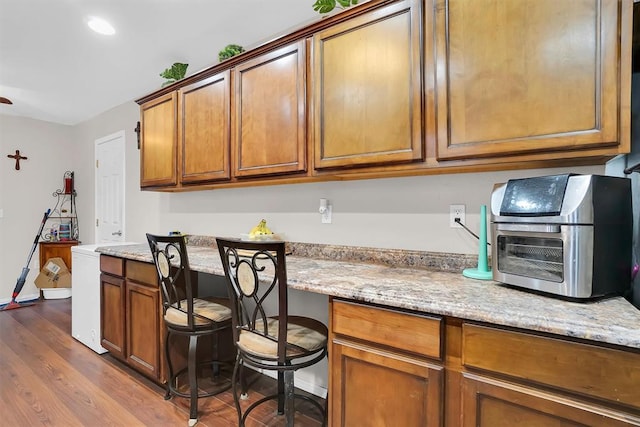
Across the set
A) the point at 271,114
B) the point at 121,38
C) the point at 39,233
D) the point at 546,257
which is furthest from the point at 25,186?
the point at 546,257

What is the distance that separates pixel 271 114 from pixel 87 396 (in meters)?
2.18

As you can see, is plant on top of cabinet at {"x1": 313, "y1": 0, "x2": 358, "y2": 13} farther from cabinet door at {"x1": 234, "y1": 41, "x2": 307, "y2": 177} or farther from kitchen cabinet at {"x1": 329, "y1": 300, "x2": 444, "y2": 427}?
kitchen cabinet at {"x1": 329, "y1": 300, "x2": 444, "y2": 427}

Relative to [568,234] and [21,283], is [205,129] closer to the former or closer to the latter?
[568,234]

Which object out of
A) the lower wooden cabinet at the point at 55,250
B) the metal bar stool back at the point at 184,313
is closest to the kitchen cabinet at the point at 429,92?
the metal bar stool back at the point at 184,313

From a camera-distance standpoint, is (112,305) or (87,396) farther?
(112,305)

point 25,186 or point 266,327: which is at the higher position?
point 25,186

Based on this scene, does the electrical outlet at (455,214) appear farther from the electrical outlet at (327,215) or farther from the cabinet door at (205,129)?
the cabinet door at (205,129)

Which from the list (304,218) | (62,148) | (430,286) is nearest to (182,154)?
(304,218)

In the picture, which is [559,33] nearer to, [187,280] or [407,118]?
[407,118]

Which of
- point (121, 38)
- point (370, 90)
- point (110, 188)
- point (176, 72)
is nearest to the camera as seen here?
point (370, 90)

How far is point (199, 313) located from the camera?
2.00m

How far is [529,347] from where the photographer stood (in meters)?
0.96

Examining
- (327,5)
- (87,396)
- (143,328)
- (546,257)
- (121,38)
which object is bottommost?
(87,396)

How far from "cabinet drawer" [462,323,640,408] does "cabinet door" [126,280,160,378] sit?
6.44ft
